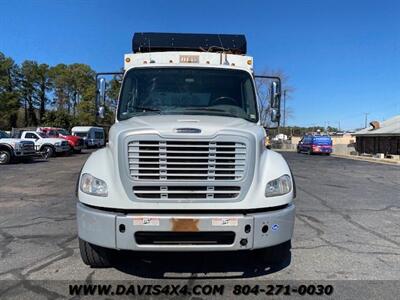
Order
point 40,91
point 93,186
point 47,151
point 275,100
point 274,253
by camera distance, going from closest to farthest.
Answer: point 93,186 → point 274,253 → point 275,100 → point 47,151 → point 40,91

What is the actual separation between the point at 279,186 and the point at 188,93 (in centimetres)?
207

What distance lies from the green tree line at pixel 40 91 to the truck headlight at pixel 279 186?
70.0 meters

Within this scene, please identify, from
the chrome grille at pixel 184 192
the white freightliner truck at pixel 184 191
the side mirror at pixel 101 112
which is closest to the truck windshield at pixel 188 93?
the white freightliner truck at pixel 184 191

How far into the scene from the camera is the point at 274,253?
5309 mm

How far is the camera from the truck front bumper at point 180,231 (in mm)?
4422

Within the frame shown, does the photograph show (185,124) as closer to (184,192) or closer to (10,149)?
(184,192)

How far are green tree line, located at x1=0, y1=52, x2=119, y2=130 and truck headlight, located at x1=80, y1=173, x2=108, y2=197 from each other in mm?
69491

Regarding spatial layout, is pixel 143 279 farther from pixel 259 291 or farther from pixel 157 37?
pixel 157 37

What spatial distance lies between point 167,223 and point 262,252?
156 cm

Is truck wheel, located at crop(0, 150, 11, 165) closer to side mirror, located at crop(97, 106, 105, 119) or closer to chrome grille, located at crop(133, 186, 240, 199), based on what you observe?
side mirror, located at crop(97, 106, 105, 119)

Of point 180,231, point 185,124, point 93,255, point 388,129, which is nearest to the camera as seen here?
point 180,231

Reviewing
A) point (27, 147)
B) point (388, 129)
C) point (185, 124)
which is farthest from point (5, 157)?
point (388, 129)

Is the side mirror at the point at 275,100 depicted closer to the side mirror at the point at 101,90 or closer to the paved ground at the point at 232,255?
the paved ground at the point at 232,255

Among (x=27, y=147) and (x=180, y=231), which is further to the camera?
(x=27, y=147)
